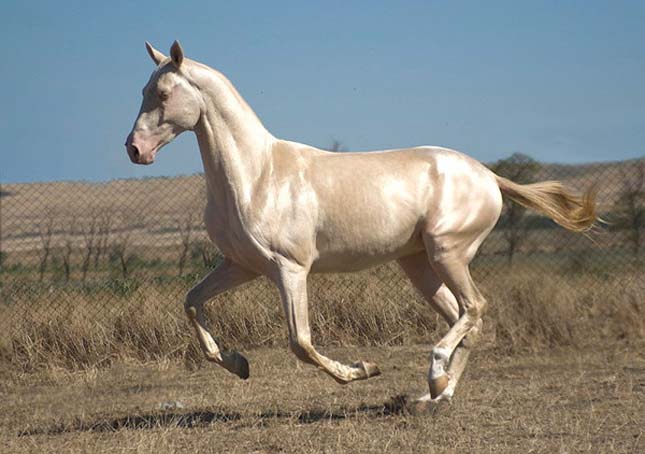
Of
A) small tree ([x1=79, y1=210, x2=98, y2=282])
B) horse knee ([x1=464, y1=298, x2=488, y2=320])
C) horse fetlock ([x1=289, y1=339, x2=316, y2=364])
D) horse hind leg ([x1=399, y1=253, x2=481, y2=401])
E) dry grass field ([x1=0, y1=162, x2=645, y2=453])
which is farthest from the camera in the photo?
small tree ([x1=79, y1=210, x2=98, y2=282])

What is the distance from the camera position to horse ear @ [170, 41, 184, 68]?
6.10 metres

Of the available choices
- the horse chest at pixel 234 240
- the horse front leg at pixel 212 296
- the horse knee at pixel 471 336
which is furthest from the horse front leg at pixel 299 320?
the horse knee at pixel 471 336

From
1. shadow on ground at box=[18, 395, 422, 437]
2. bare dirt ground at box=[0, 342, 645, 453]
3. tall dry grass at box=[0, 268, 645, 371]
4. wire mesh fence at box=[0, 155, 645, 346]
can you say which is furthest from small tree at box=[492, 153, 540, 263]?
shadow on ground at box=[18, 395, 422, 437]

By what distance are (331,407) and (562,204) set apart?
232 centimetres

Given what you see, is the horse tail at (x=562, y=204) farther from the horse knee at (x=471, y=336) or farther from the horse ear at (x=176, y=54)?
the horse ear at (x=176, y=54)

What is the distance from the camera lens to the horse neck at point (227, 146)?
20.5ft

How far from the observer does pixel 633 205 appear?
13141 millimetres

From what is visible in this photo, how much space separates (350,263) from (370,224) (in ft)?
1.00

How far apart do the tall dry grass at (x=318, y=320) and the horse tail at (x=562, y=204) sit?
2601 millimetres

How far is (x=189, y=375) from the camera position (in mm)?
9266

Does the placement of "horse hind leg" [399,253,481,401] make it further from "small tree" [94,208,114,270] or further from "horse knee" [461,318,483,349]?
"small tree" [94,208,114,270]

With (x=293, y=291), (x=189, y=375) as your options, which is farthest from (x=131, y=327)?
(x=293, y=291)

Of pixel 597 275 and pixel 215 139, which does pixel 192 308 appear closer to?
pixel 215 139

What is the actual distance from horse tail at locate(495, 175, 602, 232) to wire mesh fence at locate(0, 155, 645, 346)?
3509 millimetres
